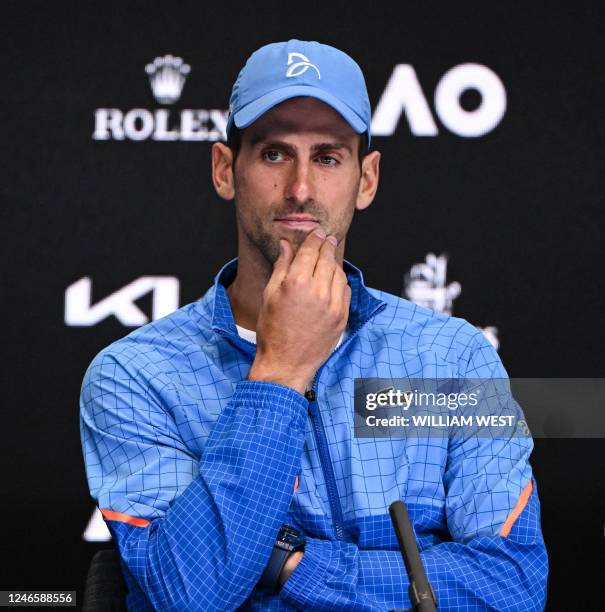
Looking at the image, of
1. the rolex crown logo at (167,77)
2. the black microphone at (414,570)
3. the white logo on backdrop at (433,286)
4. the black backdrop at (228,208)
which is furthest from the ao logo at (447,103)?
the black microphone at (414,570)

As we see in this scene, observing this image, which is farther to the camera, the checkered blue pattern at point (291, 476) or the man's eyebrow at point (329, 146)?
the man's eyebrow at point (329, 146)

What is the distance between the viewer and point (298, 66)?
190cm

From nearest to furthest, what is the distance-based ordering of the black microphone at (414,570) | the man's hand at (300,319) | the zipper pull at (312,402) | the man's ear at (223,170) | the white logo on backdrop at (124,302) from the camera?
1. the black microphone at (414,570)
2. the man's hand at (300,319)
3. the zipper pull at (312,402)
4. the man's ear at (223,170)
5. the white logo on backdrop at (124,302)

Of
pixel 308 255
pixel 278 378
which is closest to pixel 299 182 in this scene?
pixel 308 255

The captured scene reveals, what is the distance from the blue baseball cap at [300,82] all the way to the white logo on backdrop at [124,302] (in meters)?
0.76

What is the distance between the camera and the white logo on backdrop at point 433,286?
104 inches

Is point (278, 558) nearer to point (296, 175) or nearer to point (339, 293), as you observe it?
point (339, 293)

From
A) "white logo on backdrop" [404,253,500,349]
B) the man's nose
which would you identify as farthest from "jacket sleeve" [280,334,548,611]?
"white logo on backdrop" [404,253,500,349]

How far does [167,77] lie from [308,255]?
3.41ft

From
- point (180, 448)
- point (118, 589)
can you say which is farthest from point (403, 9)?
point (118, 589)

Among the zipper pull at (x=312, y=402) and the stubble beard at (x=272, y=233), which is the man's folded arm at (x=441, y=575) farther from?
the stubble beard at (x=272, y=233)

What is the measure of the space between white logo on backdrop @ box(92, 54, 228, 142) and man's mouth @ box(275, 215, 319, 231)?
851mm

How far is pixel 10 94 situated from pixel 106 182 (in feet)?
1.00

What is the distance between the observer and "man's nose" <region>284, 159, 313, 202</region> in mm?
1844
